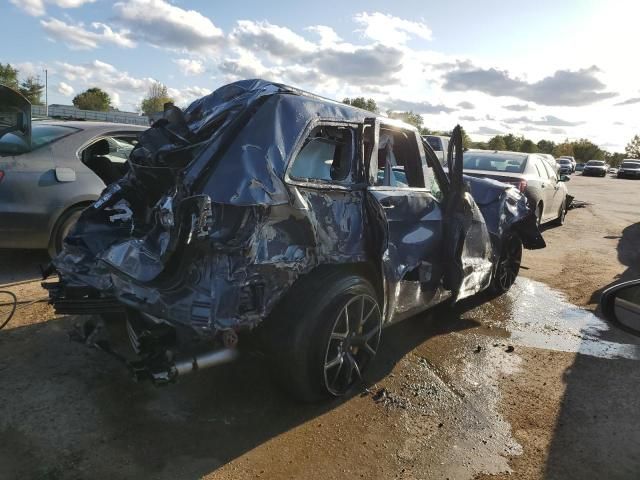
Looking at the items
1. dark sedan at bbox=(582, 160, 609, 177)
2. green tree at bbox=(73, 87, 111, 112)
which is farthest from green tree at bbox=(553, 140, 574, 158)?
green tree at bbox=(73, 87, 111, 112)

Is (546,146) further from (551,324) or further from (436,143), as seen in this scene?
(551,324)

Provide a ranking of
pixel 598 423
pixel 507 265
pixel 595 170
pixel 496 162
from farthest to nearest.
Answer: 1. pixel 595 170
2. pixel 496 162
3. pixel 507 265
4. pixel 598 423

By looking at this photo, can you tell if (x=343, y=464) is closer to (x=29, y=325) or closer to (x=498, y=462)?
(x=498, y=462)

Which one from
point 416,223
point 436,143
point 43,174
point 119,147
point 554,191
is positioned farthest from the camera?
point 436,143

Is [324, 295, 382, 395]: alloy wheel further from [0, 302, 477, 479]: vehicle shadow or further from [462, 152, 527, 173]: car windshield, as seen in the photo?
[462, 152, 527, 173]: car windshield

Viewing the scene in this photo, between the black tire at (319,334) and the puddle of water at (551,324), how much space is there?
2.15m

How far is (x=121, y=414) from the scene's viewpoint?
307cm

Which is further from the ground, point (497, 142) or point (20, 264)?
point (497, 142)

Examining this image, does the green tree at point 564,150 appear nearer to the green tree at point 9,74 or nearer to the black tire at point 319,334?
the green tree at point 9,74

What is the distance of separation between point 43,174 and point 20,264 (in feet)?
4.40

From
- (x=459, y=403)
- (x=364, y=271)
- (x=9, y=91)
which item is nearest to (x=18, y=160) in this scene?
(x=9, y=91)

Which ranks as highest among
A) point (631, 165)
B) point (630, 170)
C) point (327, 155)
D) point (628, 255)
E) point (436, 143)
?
point (631, 165)

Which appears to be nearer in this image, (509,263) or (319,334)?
(319,334)

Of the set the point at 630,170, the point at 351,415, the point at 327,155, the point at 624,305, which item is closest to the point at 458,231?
the point at 327,155
